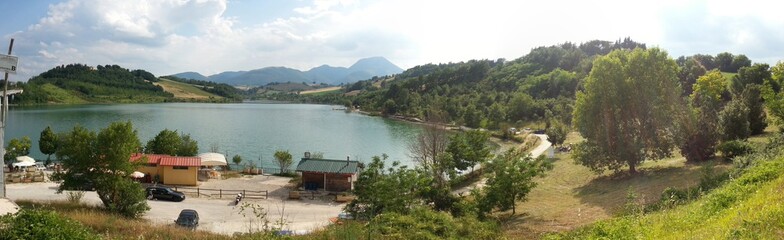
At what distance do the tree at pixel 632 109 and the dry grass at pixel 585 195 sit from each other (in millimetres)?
1010

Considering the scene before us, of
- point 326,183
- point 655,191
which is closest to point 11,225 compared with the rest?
point 655,191

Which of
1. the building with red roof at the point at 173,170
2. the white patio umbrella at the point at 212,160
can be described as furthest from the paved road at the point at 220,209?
the white patio umbrella at the point at 212,160

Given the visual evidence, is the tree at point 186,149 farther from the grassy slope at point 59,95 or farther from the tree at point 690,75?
the grassy slope at point 59,95

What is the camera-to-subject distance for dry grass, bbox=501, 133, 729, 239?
1471 cm

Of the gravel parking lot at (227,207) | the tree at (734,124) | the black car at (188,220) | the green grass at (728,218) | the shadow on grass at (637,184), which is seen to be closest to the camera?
the green grass at (728,218)

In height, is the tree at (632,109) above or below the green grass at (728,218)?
above

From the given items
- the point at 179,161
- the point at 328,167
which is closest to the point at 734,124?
the point at 328,167

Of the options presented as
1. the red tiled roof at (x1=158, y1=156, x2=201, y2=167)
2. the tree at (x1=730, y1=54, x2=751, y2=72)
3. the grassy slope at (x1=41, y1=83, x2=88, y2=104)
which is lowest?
the red tiled roof at (x1=158, y1=156, x2=201, y2=167)

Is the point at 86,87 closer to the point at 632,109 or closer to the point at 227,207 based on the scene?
the point at 227,207

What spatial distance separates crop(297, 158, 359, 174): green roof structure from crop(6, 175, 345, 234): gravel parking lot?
1.81 meters

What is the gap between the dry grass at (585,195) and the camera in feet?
48.3

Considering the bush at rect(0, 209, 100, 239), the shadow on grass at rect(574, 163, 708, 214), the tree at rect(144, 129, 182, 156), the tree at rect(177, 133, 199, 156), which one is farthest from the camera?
the tree at rect(177, 133, 199, 156)

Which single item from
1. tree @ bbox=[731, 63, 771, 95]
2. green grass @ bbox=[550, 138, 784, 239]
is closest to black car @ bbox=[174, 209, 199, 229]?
green grass @ bbox=[550, 138, 784, 239]

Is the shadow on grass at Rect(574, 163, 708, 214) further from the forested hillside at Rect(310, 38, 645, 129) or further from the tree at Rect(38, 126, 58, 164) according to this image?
the tree at Rect(38, 126, 58, 164)
